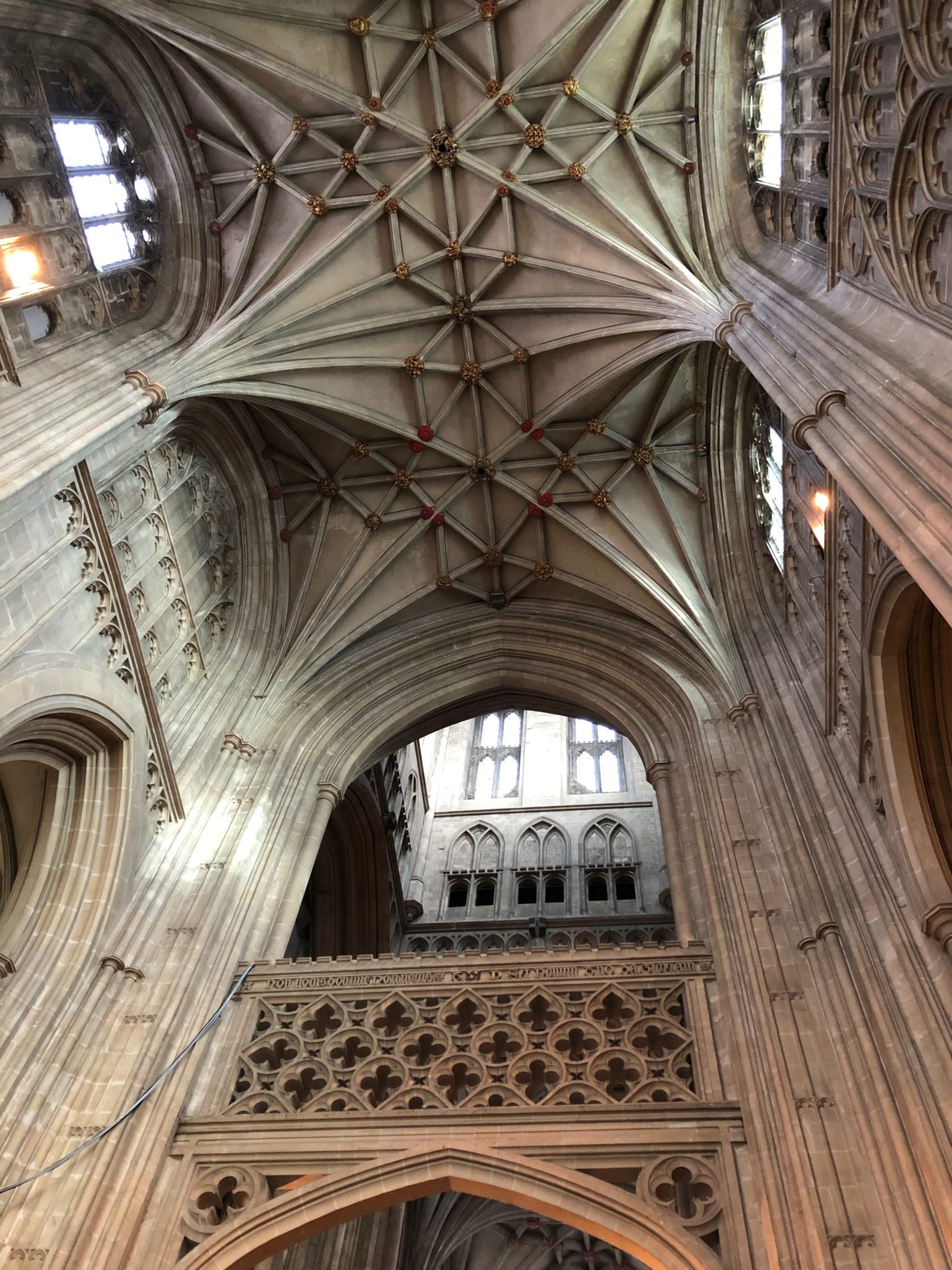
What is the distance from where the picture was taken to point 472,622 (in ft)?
50.9

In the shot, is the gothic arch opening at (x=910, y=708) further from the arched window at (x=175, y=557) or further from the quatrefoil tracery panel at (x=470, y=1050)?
the arched window at (x=175, y=557)

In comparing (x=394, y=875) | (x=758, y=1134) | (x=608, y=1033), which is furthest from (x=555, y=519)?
(x=758, y=1134)

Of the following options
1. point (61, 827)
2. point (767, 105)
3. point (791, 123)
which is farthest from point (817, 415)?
point (61, 827)

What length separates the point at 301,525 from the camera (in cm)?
1536

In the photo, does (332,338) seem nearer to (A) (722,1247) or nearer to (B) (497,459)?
(B) (497,459)

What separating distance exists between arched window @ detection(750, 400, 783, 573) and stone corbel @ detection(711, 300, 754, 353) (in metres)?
2.02

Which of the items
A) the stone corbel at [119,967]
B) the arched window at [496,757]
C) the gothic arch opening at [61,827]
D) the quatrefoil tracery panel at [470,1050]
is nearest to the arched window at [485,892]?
the arched window at [496,757]

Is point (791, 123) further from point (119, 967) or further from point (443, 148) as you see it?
point (119, 967)

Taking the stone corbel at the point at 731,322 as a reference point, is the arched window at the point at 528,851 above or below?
above

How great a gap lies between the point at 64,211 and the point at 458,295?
18.9 ft

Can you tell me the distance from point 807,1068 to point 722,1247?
1.46 m

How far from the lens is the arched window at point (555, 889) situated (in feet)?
54.0

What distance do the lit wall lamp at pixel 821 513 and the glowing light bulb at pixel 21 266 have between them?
8374 mm

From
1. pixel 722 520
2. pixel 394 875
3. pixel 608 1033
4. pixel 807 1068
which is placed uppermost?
pixel 722 520
